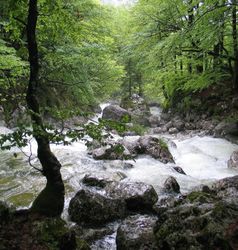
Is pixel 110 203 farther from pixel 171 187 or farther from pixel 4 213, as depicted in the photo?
pixel 4 213

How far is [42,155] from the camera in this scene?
5234mm

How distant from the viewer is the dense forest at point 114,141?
446 cm

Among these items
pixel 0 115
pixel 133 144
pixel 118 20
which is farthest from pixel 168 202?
pixel 118 20

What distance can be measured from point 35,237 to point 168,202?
11.0 ft

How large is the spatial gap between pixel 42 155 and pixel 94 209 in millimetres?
1809

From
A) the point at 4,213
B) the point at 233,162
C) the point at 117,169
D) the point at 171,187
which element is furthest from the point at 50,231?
the point at 233,162

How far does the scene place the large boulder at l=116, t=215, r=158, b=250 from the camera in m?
4.86

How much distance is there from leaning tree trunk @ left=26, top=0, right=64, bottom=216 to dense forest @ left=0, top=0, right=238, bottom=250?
0.7 inches

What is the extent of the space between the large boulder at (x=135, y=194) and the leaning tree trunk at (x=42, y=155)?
170 centimetres

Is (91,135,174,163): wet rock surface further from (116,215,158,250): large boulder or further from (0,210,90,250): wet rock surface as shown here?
(0,210,90,250): wet rock surface

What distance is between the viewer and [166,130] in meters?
19.1

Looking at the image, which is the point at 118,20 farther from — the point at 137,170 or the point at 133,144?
the point at 137,170

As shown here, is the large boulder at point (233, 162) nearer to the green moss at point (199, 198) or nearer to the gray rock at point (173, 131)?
the green moss at point (199, 198)

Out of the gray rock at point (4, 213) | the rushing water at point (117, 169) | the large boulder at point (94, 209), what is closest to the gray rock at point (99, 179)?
the rushing water at point (117, 169)
